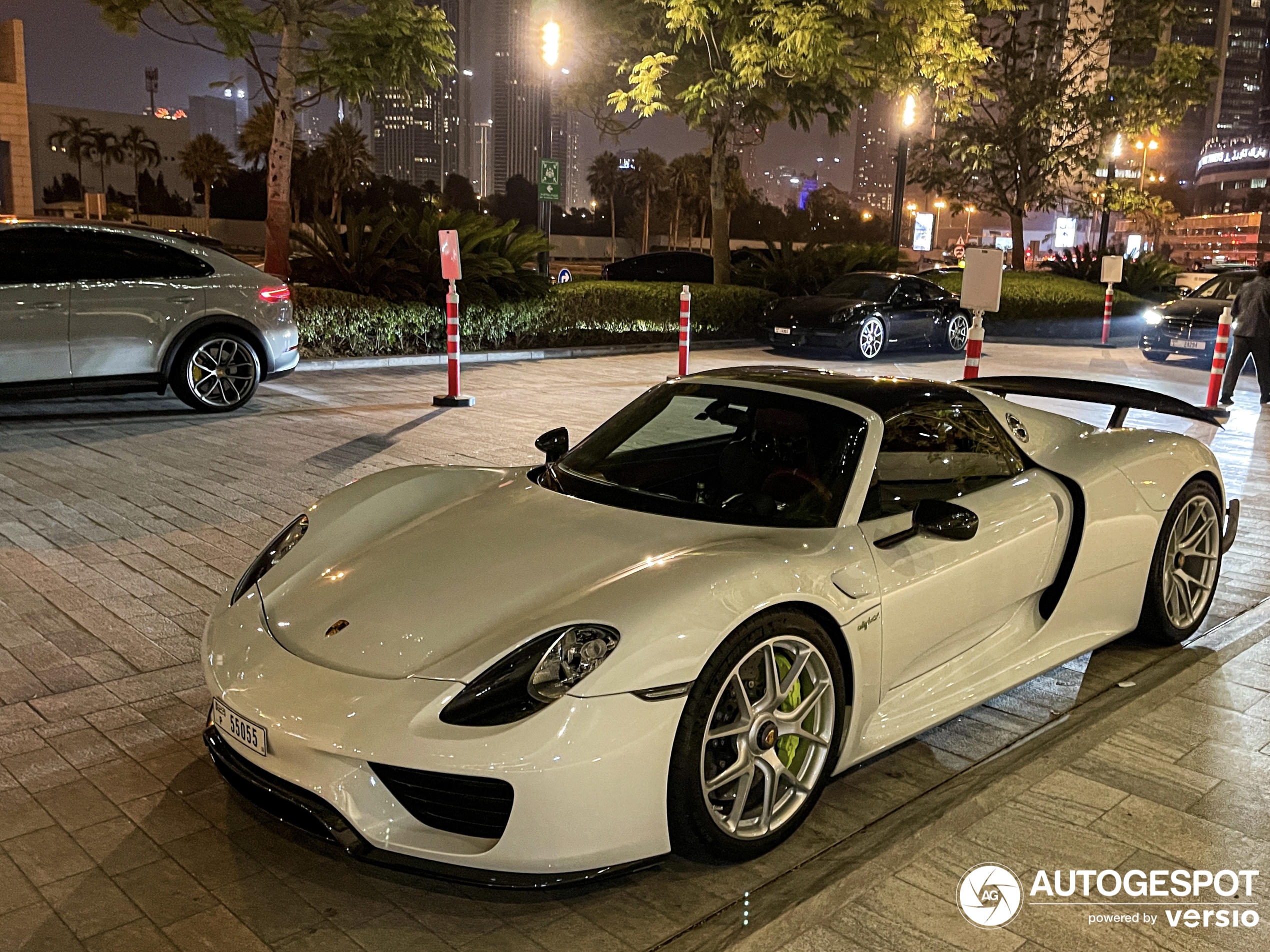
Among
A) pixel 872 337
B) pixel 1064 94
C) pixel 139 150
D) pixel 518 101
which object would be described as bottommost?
pixel 872 337

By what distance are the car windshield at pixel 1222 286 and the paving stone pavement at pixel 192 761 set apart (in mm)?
11516

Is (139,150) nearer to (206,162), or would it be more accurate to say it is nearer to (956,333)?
(206,162)

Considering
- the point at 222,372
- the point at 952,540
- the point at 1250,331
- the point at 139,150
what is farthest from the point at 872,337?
the point at 139,150

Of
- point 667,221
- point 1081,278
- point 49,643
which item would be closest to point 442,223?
point 49,643

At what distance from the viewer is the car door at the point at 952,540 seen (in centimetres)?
358

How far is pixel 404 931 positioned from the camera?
2822mm

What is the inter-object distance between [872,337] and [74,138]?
72.6 meters

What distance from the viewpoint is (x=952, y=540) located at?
365 cm

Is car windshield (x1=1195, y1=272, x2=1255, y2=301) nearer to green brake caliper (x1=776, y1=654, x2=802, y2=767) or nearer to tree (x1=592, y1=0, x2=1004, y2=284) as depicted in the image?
tree (x1=592, y1=0, x2=1004, y2=284)

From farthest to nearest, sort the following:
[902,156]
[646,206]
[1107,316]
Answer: [646,206], [902,156], [1107,316]

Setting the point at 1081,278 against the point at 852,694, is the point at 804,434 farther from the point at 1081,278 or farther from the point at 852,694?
the point at 1081,278

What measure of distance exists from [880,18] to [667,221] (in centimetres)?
7646

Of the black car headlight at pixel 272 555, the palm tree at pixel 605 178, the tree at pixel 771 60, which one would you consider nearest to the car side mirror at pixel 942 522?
the black car headlight at pixel 272 555

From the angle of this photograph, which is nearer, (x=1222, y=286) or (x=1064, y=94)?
(x=1222, y=286)
